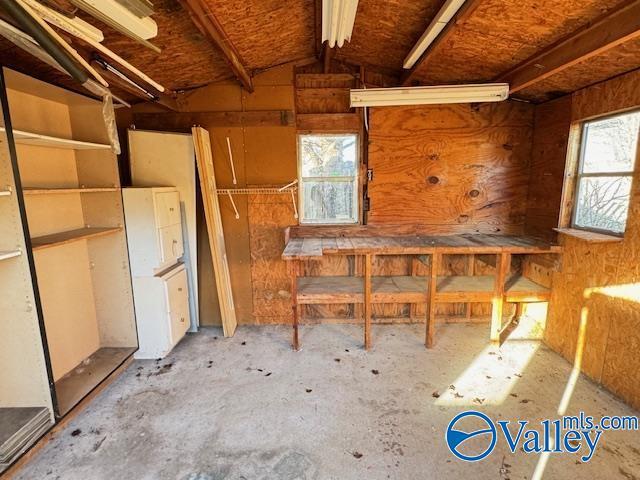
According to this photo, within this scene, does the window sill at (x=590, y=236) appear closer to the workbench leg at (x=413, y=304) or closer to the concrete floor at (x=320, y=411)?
the concrete floor at (x=320, y=411)

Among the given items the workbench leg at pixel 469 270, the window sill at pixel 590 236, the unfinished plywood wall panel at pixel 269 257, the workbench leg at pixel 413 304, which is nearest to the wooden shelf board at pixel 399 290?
the workbench leg at pixel 413 304

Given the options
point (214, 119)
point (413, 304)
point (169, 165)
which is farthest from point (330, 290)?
point (214, 119)

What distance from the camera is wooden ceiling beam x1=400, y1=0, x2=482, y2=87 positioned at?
1743 mm

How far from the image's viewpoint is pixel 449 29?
6.48ft

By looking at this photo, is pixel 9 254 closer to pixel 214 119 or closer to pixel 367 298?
pixel 214 119

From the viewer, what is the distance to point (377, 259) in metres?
3.45

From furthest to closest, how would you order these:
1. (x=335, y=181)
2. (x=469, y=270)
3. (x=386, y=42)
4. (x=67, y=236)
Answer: (x=469, y=270), (x=335, y=181), (x=386, y=42), (x=67, y=236)

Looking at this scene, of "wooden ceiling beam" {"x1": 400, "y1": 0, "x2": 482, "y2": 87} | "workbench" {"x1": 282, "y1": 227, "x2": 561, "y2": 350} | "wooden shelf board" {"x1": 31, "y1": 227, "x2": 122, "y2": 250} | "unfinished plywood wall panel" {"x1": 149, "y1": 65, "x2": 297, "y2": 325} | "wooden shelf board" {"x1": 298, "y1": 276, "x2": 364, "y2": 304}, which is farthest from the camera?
"unfinished plywood wall panel" {"x1": 149, "y1": 65, "x2": 297, "y2": 325}

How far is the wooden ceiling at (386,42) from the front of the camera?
1863mm

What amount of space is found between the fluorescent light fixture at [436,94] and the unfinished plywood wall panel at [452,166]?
14.9 inches

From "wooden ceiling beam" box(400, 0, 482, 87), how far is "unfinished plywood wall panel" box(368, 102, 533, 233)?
54 cm

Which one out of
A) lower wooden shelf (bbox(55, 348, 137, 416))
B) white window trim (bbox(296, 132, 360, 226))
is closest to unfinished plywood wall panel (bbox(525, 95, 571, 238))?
white window trim (bbox(296, 132, 360, 226))

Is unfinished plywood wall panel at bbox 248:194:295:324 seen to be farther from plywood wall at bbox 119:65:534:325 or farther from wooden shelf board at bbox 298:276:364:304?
wooden shelf board at bbox 298:276:364:304

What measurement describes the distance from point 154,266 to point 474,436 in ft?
8.44
